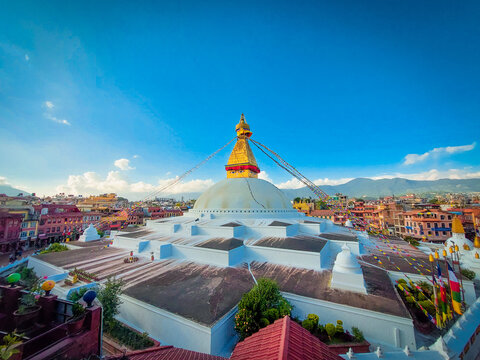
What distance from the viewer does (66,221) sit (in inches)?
998

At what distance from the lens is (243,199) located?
1469 centimetres

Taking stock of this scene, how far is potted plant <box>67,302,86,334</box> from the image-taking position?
9.68 feet

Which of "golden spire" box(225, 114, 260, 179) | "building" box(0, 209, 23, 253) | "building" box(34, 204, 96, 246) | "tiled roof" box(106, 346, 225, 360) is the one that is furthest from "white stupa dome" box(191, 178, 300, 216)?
"building" box(0, 209, 23, 253)

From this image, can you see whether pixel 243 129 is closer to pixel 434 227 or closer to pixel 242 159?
pixel 242 159

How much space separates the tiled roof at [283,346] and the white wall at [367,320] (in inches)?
127

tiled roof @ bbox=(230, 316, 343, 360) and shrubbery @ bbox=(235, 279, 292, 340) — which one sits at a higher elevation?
tiled roof @ bbox=(230, 316, 343, 360)

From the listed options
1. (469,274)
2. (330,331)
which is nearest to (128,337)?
(330,331)

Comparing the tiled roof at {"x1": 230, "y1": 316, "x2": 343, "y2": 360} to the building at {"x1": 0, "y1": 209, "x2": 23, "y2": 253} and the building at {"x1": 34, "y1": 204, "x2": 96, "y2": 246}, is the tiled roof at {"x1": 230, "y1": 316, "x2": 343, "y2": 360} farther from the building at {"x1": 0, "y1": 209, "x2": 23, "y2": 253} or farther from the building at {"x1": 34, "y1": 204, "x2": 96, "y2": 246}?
the building at {"x1": 0, "y1": 209, "x2": 23, "y2": 253}

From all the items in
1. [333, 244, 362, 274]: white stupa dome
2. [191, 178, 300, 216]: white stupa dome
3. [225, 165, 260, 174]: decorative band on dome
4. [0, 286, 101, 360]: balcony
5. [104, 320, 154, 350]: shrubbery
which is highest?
[225, 165, 260, 174]: decorative band on dome

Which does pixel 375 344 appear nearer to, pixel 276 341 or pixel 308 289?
pixel 308 289

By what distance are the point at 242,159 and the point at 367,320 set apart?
44.7 feet

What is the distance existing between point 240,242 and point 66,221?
27011 mm

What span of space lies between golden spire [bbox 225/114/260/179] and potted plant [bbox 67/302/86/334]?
14.6 m

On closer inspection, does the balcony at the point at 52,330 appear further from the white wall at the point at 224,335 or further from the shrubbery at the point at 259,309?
the shrubbery at the point at 259,309
